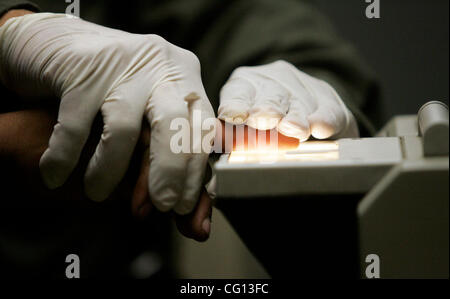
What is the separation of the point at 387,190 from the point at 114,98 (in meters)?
0.31

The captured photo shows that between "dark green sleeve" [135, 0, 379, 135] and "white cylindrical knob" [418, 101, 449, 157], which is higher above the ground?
"dark green sleeve" [135, 0, 379, 135]

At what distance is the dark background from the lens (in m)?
1.17

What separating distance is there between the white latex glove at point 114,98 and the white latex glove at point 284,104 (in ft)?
0.14

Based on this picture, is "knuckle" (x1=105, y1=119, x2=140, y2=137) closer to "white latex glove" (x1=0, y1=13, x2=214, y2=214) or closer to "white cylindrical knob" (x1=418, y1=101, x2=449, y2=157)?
"white latex glove" (x1=0, y1=13, x2=214, y2=214)

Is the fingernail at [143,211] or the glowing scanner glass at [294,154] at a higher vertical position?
the glowing scanner glass at [294,154]

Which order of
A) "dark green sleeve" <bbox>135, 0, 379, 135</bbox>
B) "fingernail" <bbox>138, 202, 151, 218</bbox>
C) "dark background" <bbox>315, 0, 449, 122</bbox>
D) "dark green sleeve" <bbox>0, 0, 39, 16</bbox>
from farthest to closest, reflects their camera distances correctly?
"dark background" <bbox>315, 0, 449, 122</bbox> < "dark green sleeve" <bbox>135, 0, 379, 135</bbox> < "dark green sleeve" <bbox>0, 0, 39, 16</bbox> < "fingernail" <bbox>138, 202, 151, 218</bbox>

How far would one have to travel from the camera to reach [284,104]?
1.88 ft

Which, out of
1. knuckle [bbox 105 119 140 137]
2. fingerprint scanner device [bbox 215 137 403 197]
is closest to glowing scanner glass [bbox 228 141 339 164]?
fingerprint scanner device [bbox 215 137 403 197]

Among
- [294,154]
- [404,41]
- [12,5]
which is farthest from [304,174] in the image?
[404,41]

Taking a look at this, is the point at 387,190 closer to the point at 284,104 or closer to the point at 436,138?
the point at 436,138

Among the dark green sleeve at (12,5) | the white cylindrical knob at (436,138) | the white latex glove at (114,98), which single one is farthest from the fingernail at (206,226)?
the dark green sleeve at (12,5)

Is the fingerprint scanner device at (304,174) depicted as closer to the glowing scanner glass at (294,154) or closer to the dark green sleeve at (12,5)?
the glowing scanner glass at (294,154)

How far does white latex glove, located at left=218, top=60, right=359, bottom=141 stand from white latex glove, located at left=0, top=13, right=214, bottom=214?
0.14 ft

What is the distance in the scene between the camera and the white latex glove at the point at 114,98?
51cm
